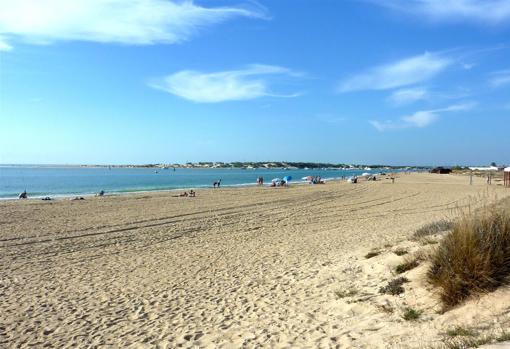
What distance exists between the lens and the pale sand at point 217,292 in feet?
16.6

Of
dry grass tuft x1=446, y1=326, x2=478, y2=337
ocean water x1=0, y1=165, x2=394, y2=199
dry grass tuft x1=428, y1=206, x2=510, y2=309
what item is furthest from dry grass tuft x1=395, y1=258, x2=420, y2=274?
ocean water x1=0, y1=165, x2=394, y2=199

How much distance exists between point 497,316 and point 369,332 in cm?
135

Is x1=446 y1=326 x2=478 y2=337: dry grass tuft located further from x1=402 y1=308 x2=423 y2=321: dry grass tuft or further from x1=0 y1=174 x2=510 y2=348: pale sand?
x1=402 y1=308 x2=423 y2=321: dry grass tuft

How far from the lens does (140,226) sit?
1611 centimetres

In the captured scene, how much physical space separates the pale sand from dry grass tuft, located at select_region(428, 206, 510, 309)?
19 cm

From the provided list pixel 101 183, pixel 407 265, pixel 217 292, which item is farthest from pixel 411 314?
pixel 101 183

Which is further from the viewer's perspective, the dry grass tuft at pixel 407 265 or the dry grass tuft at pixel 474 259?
the dry grass tuft at pixel 407 265

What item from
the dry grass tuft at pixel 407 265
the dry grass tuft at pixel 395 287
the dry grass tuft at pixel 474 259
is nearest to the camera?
the dry grass tuft at pixel 474 259

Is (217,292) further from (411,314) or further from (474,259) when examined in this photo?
(474,259)

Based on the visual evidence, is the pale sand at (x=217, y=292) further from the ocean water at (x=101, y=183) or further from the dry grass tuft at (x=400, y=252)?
the ocean water at (x=101, y=183)

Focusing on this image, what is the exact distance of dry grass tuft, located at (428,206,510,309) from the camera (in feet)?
15.8

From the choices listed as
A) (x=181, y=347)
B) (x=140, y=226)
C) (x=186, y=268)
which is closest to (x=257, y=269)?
(x=186, y=268)

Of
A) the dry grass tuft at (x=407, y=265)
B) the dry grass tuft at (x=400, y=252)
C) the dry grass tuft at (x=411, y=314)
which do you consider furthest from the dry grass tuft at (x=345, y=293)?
the dry grass tuft at (x=400, y=252)

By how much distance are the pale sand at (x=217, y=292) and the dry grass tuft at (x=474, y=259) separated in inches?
7.5
